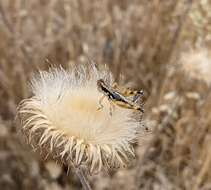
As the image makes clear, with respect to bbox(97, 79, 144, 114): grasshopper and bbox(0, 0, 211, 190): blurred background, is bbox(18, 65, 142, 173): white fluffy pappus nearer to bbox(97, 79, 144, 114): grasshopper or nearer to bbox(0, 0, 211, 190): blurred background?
bbox(97, 79, 144, 114): grasshopper

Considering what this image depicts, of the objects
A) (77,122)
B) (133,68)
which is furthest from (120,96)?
(133,68)

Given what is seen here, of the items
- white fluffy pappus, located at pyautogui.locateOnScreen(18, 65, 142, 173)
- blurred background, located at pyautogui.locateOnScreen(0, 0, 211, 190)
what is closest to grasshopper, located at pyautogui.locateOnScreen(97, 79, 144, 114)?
white fluffy pappus, located at pyautogui.locateOnScreen(18, 65, 142, 173)

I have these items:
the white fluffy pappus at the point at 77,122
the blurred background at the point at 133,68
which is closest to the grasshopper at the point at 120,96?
the white fluffy pappus at the point at 77,122

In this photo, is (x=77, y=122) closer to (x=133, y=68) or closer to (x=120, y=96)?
(x=120, y=96)

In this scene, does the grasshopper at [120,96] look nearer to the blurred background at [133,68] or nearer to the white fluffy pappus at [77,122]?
the white fluffy pappus at [77,122]

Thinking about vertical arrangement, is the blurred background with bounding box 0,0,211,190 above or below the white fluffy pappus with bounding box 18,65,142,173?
above

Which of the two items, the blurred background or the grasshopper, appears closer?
the grasshopper
